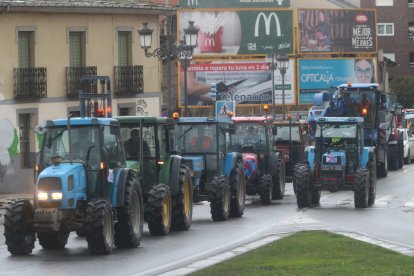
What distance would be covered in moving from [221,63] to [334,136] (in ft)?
144

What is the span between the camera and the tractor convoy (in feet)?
65.2

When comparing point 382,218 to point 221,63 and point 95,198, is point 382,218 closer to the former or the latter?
point 95,198

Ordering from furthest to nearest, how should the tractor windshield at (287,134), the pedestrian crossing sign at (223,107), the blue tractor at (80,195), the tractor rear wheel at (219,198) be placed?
the pedestrian crossing sign at (223,107) → the tractor windshield at (287,134) → the tractor rear wheel at (219,198) → the blue tractor at (80,195)

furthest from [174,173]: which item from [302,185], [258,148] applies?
[258,148]

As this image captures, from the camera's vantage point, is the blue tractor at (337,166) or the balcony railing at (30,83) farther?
the balcony railing at (30,83)

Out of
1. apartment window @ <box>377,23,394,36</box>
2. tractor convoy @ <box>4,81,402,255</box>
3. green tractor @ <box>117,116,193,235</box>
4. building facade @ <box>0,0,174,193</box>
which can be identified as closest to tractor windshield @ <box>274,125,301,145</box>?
tractor convoy @ <box>4,81,402,255</box>

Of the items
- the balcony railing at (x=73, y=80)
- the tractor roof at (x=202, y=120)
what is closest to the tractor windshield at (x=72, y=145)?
the tractor roof at (x=202, y=120)

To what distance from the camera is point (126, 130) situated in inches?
949

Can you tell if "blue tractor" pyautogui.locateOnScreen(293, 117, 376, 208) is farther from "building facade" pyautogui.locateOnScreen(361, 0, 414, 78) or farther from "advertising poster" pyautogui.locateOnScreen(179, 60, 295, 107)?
"building facade" pyautogui.locateOnScreen(361, 0, 414, 78)

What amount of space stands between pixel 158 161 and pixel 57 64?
2086 cm

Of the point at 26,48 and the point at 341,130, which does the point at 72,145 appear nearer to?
the point at 341,130

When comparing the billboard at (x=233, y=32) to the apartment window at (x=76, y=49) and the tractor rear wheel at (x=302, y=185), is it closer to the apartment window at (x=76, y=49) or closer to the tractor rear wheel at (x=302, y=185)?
the apartment window at (x=76, y=49)

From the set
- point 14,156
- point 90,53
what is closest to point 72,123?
point 14,156

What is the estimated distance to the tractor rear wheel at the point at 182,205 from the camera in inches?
964
